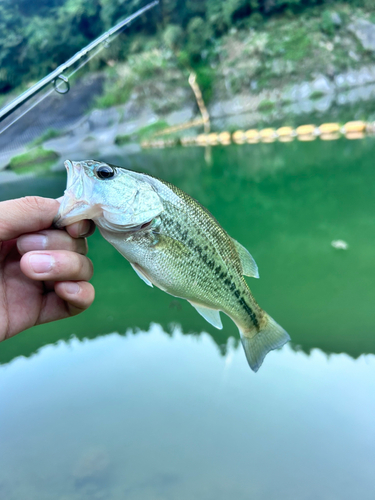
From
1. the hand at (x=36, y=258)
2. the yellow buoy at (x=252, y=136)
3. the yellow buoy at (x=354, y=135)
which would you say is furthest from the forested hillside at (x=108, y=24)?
the hand at (x=36, y=258)

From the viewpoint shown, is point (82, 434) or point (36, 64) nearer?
point (82, 434)

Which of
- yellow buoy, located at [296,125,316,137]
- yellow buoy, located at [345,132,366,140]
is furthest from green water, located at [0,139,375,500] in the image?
Answer: yellow buoy, located at [296,125,316,137]

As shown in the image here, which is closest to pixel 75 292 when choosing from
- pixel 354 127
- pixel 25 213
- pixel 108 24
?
pixel 25 213

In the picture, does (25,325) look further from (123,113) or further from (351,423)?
(123,113)

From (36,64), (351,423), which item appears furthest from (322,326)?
(36,64)

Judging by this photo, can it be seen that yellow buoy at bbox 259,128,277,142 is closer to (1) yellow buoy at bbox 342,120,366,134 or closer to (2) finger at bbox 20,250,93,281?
(1) yellow buoy at bbox 342,120,366,134

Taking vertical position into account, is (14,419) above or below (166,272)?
below

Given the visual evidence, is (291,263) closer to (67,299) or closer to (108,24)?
(67,299)
